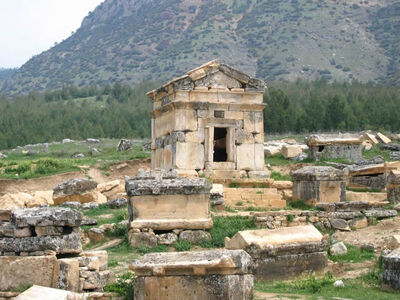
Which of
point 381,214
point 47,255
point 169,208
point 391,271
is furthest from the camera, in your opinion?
point 381,214

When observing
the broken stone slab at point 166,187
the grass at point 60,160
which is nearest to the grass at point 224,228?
the broken stone slab at point 166,187

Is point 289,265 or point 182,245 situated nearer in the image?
point 289,265

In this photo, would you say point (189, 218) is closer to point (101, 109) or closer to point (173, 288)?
point (173, 288)

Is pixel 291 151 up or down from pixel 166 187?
up

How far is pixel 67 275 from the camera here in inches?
327

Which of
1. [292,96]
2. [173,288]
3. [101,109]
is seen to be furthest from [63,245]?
[101,109]

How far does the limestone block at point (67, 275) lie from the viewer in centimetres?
827

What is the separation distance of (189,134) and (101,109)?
5145 cm

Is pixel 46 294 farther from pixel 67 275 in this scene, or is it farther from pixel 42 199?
pixel 42 199

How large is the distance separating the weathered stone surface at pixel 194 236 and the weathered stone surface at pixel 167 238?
0.13m

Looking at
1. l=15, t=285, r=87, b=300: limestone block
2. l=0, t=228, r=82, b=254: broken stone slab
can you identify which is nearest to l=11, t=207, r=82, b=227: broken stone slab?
l=0, t=228, r=82, b=254: broken stone slab

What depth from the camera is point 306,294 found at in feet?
29.1

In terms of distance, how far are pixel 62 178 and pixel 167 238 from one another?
15.9m

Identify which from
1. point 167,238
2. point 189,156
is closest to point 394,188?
point 189,156
